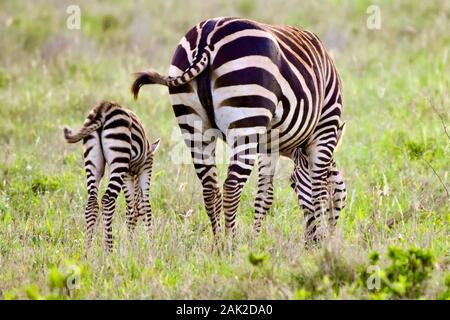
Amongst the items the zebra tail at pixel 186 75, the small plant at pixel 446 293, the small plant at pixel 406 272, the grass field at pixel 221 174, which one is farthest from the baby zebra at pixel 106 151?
the small plant at pixel 446 293

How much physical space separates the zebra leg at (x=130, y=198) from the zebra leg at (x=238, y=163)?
1.24m

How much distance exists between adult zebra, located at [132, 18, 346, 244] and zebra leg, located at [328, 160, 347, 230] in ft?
0.11

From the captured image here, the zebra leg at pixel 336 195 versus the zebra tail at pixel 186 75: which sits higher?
the zebra tail at pixel 186 75

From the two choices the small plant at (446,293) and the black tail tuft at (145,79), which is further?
the black tail tuft at (145,79)

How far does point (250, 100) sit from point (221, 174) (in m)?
3.01

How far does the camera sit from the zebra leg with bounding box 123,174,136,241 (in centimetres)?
723

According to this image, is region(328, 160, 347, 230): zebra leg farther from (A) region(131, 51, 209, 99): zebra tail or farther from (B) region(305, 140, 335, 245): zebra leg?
(A) region(131, 51, 209, 99): zebra tail

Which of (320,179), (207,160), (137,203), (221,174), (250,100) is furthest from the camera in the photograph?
(221,174)

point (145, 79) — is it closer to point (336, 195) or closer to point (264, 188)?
point (264, 188)

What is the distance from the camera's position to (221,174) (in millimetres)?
8805

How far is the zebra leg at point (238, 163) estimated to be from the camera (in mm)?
5934

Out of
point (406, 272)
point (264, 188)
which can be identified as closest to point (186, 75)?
point (264, 188)

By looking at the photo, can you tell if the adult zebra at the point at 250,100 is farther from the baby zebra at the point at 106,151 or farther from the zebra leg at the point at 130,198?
the zebra leg at the point at 130,198
